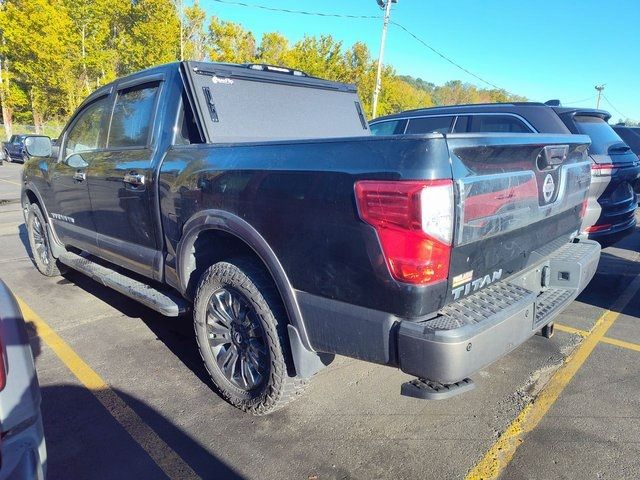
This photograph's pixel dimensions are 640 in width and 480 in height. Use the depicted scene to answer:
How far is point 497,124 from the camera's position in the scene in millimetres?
5805

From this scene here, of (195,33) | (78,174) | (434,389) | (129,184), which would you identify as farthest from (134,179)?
(195,33)

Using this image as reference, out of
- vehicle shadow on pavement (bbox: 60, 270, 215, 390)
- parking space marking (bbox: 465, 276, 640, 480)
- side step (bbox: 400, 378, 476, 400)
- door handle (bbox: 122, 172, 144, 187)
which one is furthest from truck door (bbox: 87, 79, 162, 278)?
parking space marking (bbox: 465, 276, 640, 480)

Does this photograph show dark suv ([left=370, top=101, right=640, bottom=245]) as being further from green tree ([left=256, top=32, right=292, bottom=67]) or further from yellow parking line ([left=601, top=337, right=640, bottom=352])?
green tree ([left=256, top=32, right=292, bottom=67])

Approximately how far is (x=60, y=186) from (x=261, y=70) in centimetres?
243

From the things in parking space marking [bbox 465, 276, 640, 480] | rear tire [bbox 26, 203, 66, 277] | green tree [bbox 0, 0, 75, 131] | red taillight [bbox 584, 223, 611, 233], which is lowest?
parking space marking [bbox 465, 276, 640, 480]

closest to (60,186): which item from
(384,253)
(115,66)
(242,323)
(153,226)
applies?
(153,226)

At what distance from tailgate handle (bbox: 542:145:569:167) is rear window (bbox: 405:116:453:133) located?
138 inches

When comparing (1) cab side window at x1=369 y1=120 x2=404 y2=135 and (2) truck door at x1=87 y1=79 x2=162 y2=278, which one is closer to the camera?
(2) truck door at x1=87 y1=79 x2=162 y2=278

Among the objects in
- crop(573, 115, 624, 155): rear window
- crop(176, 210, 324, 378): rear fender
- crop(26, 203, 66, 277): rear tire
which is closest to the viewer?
crop(176, 210, 324, 378): rear fender

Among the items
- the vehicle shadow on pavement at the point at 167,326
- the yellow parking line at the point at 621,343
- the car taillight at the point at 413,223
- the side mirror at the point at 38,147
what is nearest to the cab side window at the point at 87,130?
the side mirror at the point at 38,147

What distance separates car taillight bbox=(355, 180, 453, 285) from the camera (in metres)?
1.93

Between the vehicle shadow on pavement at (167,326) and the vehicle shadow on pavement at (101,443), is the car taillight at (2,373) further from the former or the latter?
the vehicle shadow on pavement at (167,326)

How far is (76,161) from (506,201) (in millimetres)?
3799

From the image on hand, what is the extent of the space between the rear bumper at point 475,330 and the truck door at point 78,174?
3.30 metres
